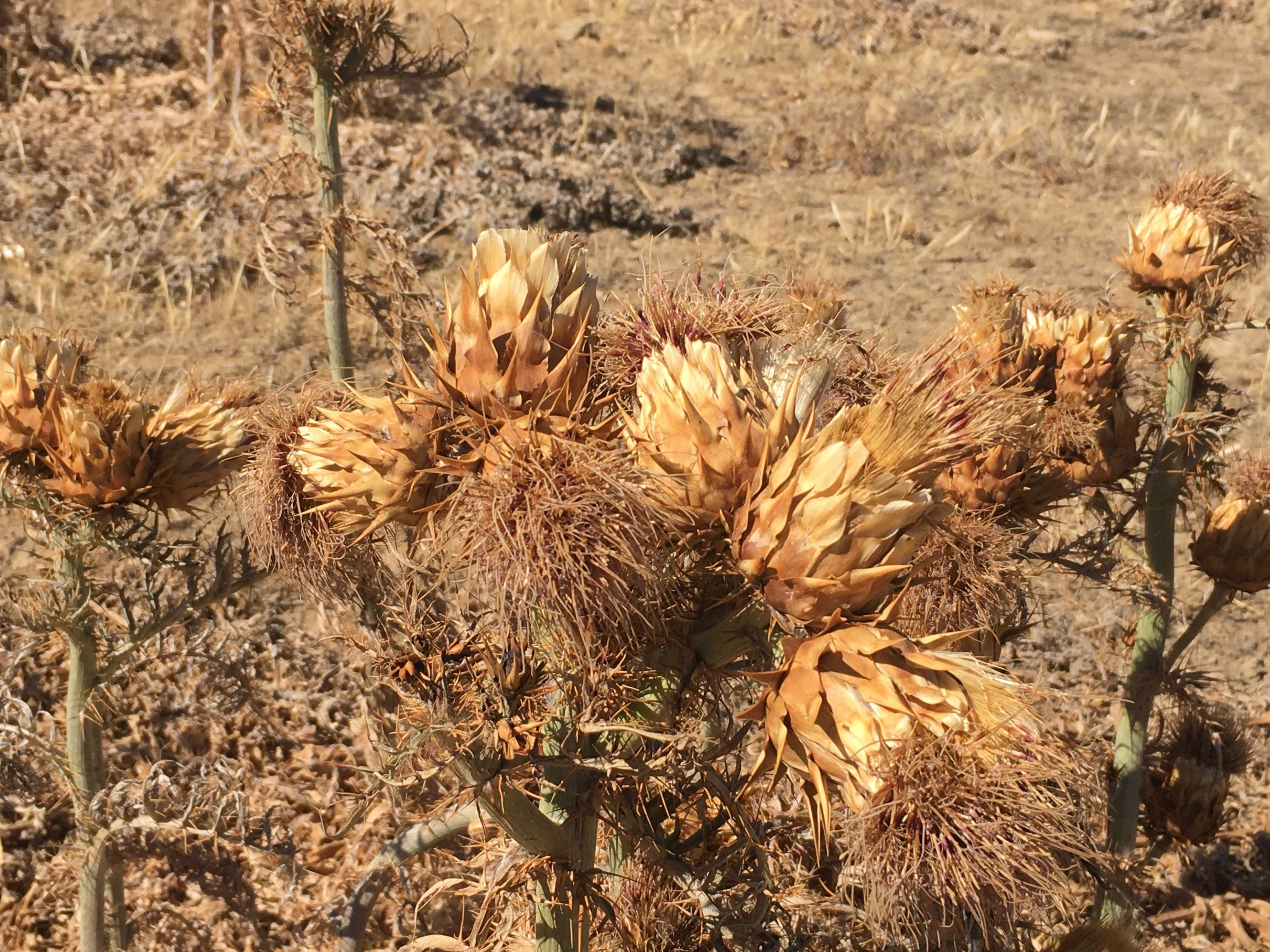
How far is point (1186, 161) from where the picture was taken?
10188 mm

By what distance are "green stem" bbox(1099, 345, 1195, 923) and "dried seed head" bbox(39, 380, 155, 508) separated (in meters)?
2.33

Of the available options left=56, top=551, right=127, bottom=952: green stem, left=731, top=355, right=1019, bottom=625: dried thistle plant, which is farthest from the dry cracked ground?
left=731, top=355, right=1019, bottom=625: dried thistle plant

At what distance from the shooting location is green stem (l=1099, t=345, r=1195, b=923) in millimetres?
2898

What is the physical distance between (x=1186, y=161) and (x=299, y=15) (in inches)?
356

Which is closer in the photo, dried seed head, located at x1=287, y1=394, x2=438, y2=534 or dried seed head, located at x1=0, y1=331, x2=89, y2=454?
dried seed head, located at x1=287, y1=394, x2=438, y2=534

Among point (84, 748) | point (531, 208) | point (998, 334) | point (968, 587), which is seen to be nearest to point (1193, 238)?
point (998, 334)

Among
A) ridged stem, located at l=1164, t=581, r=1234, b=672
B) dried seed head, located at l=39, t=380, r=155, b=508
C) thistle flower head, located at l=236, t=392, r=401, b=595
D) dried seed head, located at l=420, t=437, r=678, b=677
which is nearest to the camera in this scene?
dried seed head, located at l=420, t=437, r=678, b=677

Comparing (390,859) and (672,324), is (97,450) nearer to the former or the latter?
(390,859)

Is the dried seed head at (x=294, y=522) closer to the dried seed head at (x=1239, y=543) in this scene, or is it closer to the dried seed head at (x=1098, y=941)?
the dried seed head at (x=1098, y=941)

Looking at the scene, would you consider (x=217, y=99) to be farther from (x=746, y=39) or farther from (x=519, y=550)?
(x=519, y=550)

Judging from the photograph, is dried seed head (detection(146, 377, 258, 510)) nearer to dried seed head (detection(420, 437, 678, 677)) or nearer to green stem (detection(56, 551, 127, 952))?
green stem (detection(56, 551, 127, 952))

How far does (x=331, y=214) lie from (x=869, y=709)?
2844 millimetres

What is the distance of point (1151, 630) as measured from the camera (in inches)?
119

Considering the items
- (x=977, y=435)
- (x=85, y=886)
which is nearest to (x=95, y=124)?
(x=85, y=886)
